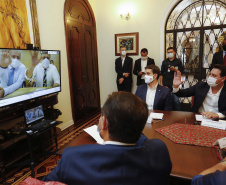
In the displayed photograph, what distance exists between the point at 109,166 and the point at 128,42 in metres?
4.39

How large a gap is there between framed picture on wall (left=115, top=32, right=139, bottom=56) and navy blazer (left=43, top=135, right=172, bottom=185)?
4.20m

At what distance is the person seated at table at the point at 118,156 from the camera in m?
0.78

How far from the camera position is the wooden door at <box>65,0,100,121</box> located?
12.8 feet

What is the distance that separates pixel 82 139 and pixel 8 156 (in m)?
1.35

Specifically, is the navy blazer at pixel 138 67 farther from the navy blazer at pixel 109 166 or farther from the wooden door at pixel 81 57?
the navy blazer at pixel 109 166

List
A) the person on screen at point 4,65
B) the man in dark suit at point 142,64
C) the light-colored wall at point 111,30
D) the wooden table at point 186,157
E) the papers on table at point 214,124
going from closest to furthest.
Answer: the wooden table at point 186,157, the papers on table at point 214,124, the person on screen at point 4,65, the light-colored wall at point 111,30, the man in dark suit at point 142,64

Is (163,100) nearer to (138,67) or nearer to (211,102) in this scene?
(211,102)

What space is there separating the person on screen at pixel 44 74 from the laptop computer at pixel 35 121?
1.14 ft

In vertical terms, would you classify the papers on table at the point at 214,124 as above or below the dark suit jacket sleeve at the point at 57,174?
below

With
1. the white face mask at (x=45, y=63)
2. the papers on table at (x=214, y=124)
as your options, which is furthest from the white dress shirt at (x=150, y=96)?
the white face mask at (x=45, y=63)

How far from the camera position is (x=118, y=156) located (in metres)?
0.78

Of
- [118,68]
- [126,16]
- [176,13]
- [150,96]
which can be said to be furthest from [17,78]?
[176,13]

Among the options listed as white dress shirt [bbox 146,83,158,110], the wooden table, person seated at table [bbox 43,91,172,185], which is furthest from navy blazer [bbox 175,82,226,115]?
person seated at table [bbox 43,91,172,185]

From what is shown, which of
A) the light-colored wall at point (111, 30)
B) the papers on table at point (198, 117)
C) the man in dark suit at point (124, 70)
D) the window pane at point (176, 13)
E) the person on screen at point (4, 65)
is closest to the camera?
the papers on table at point (198, 117)
